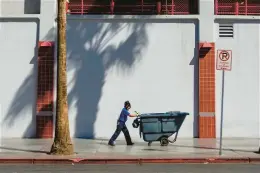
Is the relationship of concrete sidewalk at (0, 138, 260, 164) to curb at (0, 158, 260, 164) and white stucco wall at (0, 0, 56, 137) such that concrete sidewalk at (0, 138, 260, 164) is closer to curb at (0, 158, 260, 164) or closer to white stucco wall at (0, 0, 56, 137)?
curb at (0, 158, 260, 164)

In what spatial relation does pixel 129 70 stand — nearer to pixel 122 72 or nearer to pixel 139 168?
pixel 122 72

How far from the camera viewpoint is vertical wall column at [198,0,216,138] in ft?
66.2

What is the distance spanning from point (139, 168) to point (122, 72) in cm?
812

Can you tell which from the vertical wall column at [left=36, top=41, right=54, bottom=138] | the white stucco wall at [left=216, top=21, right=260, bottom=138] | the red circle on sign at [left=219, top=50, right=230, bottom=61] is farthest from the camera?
the white stucco wall at [left=216, top=21, right=260, bottom=138]

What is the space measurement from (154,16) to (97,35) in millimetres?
2635

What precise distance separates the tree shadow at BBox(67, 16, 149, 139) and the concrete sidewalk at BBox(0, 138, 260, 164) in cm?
160

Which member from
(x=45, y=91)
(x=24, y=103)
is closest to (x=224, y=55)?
(x=45, y=91)

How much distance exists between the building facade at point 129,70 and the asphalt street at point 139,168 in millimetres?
6726

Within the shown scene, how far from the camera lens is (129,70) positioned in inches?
805

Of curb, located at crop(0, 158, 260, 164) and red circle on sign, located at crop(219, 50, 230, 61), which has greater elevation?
red circle on sign, located at crop(219, 50, 230, 61)

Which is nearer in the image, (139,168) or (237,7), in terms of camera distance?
(139,168)

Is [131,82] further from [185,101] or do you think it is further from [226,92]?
[226,92]

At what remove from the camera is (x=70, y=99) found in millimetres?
20312

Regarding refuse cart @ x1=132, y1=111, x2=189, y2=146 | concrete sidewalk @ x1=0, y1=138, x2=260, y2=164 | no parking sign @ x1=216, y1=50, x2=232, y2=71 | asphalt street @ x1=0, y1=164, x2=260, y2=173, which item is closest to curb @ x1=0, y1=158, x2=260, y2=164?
concrete sidewalk @ x1=0, y1=138, x2=260, y2=164
